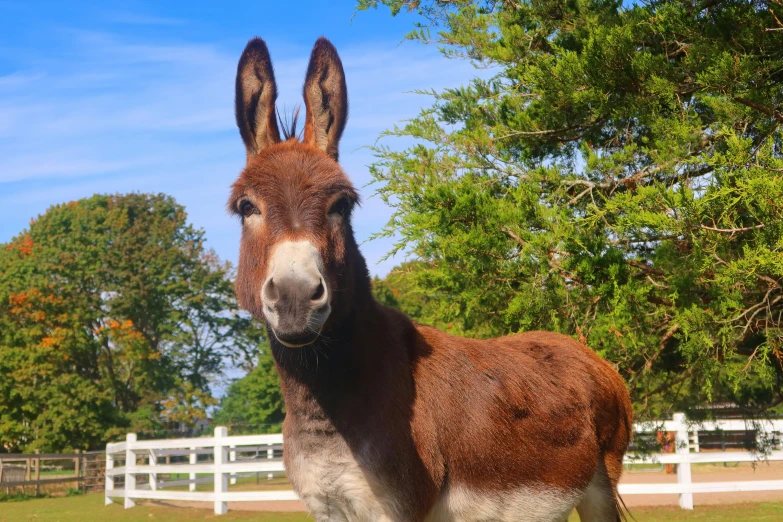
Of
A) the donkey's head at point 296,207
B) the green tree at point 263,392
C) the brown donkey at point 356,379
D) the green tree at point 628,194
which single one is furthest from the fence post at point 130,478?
the green tree at point 263,392

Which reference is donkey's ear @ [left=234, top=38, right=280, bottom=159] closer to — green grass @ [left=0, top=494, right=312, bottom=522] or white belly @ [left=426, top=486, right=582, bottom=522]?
white belly @ [left=426, top=486, right=582, bottom=522]

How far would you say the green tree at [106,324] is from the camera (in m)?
31.2

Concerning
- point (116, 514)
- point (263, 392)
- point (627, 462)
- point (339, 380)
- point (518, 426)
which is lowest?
point (116, 514)

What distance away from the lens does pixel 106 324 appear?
4019 centimetres

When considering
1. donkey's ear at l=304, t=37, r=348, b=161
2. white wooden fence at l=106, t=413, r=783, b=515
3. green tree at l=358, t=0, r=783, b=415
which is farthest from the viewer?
white wooden fence at l=106, t=413, r=783, b=515

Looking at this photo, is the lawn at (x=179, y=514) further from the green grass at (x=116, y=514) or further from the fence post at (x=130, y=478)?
the fence post at (x=130, y=478)

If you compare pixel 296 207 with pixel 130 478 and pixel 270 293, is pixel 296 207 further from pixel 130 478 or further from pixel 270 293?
pixel 130 478

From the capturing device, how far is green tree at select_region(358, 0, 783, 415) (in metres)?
5.63

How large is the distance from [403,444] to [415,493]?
0.83 feet

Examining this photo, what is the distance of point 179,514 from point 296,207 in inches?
516

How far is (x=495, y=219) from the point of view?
654cm

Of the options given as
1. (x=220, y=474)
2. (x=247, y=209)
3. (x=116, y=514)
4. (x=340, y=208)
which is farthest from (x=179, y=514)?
(x=340, y=208)

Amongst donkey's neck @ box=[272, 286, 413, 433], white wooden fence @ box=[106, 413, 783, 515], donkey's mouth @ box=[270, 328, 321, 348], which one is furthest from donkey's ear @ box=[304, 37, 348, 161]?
white wooden fence @ box=[106, 413, 783, 515]

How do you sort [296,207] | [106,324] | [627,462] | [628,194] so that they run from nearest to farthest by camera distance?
[296,207], [628,194], [627,462], [106,324]
